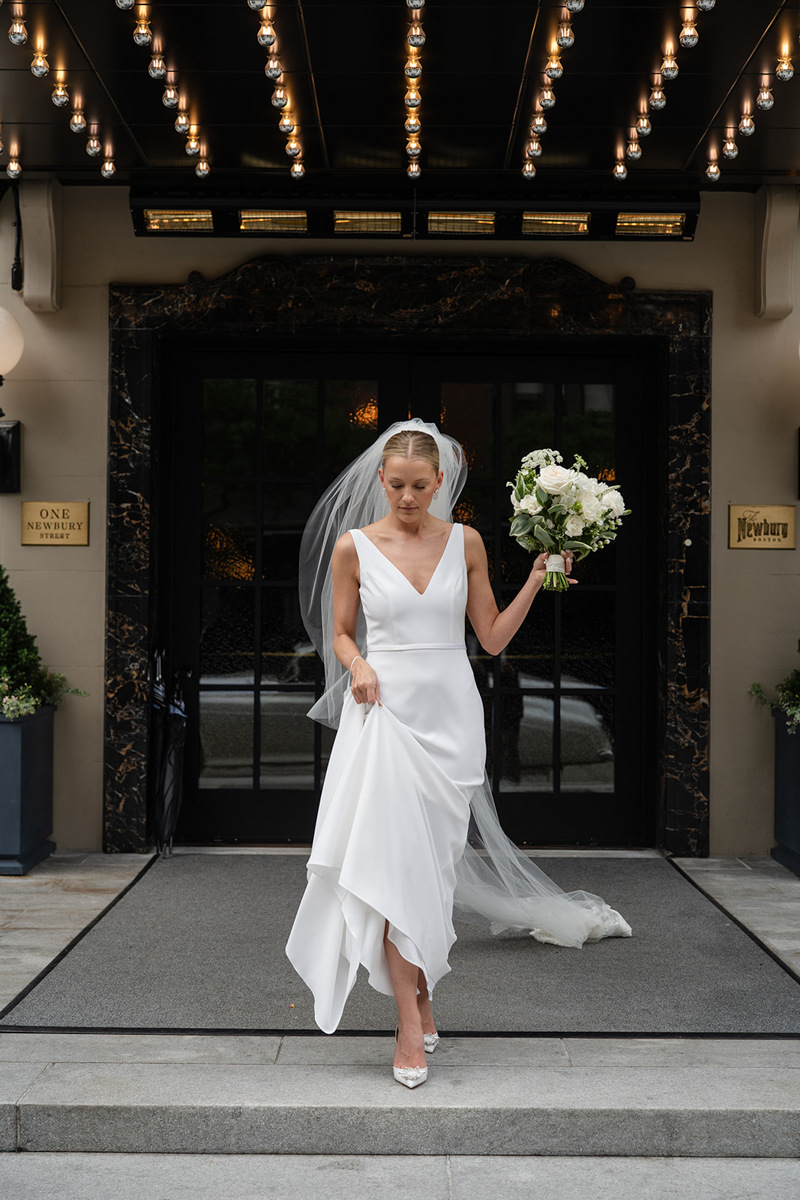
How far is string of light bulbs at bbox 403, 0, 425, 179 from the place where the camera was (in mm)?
4176

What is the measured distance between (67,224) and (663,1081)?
5.23 meters

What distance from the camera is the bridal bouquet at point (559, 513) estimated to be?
3463 mm

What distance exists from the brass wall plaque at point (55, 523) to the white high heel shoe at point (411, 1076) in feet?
12.5

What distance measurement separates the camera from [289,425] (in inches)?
252

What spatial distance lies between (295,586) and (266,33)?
3.01m

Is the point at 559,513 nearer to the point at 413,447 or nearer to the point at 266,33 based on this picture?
the point at 413,447

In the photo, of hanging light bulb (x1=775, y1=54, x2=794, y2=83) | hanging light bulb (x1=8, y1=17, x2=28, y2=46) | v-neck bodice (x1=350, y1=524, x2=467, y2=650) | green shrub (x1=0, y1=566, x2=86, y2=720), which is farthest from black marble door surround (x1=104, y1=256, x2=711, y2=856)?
v-neck bodice (x1=350, y1=524, x2=467, y2=650)

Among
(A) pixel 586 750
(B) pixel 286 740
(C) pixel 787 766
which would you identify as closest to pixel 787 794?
(C) pixel 787 766

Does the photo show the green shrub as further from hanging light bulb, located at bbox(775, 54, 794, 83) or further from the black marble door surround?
hanging light bulb, located at bbox(775, 54, 794, 83)

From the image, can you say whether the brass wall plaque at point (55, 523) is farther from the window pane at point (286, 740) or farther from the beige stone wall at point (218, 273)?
the window pane at point (286, 740)

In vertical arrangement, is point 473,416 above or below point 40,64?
Result: below

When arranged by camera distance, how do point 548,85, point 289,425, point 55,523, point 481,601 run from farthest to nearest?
point 289,425 → point 55,523 → point 548,85 → point 481,601

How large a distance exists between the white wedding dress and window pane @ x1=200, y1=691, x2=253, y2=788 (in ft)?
9.90

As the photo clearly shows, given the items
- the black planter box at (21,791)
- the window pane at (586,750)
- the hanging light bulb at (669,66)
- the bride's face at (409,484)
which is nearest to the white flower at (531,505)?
the bride's face at (409,484)
